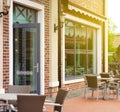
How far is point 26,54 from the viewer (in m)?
12.4

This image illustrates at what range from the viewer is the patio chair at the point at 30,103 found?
673 centimetres

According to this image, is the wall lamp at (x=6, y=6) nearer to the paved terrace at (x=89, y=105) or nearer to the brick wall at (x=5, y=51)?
the brick wall at (x=5, y=51)

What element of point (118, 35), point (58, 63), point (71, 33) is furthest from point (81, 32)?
point (118, 35)

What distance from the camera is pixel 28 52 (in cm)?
1245

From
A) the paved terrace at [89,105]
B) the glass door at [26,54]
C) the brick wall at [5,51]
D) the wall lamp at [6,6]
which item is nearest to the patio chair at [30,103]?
the paved terrace at [89,105]

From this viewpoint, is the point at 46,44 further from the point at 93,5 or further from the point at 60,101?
the point at 60,101

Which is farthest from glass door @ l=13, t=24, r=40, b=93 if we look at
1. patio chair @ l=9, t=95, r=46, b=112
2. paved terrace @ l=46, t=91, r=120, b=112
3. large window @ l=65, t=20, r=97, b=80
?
patio chair @ l=9, t=95, r=46, b=112

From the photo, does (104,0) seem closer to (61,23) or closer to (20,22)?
(61,23)

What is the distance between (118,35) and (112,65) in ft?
38.4

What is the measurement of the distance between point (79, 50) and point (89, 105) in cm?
568

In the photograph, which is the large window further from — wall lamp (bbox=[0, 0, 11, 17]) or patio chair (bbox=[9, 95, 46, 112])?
patio chair (bbox=[9, 95, 46, 112])

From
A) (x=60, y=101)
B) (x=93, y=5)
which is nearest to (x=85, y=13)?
(x=93, y=5)

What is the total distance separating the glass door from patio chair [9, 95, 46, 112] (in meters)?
5.40

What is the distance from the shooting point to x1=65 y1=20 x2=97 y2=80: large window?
16.6m
